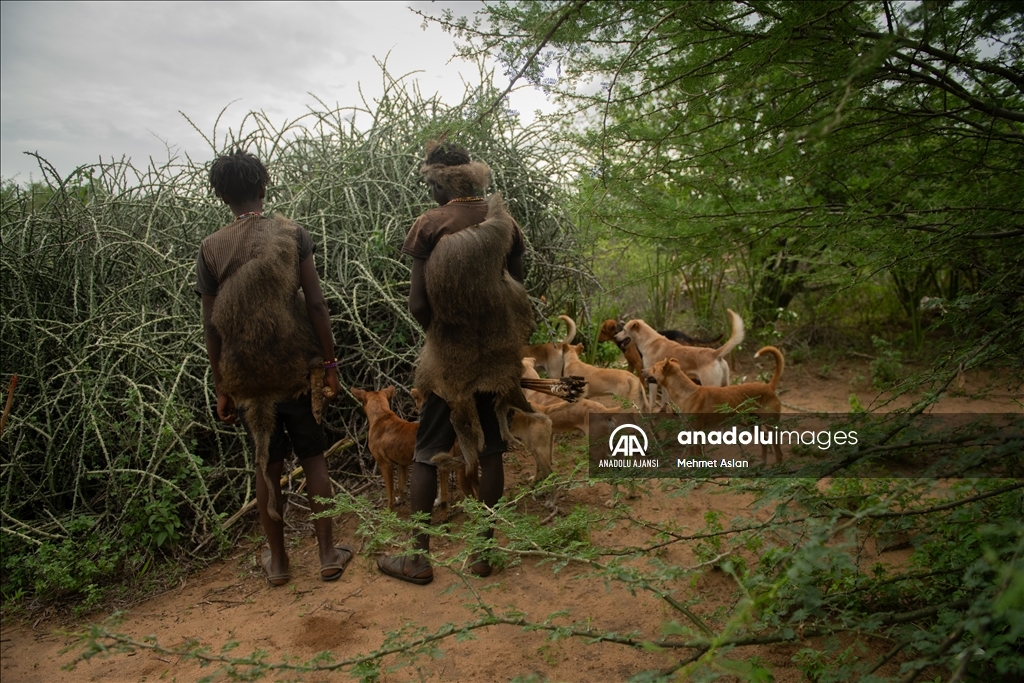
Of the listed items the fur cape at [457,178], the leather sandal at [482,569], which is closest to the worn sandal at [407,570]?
the leather sandal at [482,569]

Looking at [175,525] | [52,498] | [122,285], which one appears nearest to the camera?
[175,525]

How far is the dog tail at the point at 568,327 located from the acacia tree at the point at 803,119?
6.60 feet

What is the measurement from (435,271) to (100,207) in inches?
135

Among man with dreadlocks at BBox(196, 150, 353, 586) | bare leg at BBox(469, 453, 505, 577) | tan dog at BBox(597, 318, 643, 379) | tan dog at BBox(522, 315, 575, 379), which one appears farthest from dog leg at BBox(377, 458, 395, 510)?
tan dog at BBox(597, 318, 643, 379)

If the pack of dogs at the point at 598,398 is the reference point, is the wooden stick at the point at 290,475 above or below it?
below

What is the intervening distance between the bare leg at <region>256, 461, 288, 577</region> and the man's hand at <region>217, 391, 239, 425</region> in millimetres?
322

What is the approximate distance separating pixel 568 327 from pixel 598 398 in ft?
3.85

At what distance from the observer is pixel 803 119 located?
2617mm

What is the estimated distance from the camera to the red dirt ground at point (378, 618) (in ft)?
9.23

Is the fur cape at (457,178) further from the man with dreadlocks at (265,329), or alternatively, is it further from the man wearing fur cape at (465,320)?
the man with dreadlocks at (265,329)

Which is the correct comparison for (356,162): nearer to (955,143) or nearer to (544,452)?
(544,452)

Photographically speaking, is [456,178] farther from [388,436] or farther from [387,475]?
[387,475]

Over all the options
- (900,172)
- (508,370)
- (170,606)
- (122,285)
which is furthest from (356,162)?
(900,172)

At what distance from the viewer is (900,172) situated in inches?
117
